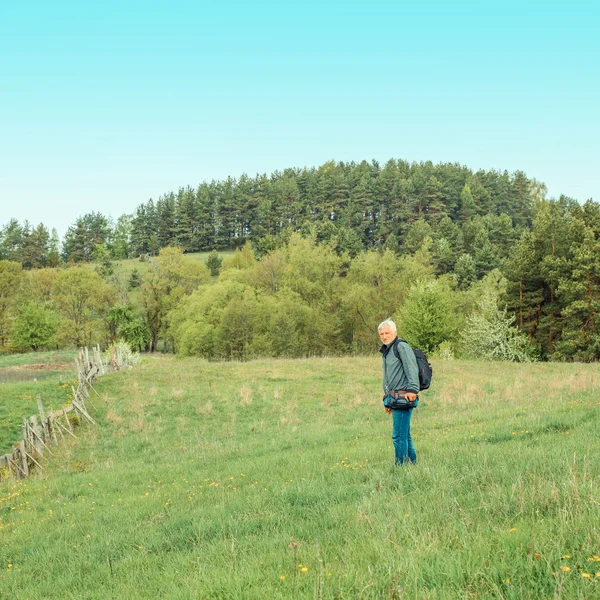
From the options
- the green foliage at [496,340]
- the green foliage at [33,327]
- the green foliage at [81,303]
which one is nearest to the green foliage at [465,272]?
the green foliage at [496,340]

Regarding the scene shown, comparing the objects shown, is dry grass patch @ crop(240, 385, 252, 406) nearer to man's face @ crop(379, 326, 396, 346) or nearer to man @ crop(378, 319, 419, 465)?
man @ crop(378, 319, 419, 465)

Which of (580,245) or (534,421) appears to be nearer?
(534,421)

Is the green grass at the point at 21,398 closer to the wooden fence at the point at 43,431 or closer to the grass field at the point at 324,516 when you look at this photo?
the wooden fence at the point at 43,431

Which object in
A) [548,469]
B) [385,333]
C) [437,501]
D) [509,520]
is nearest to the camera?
[509,520]

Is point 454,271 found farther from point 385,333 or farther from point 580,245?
point 385,333

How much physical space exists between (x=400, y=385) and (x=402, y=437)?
864 mm

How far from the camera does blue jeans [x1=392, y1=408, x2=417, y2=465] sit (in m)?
7.08

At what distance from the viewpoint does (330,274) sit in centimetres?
6431

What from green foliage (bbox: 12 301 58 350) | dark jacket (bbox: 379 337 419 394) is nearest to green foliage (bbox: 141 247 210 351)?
green foliage (bbox: 12 301 58 350)

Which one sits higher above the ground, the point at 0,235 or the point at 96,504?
the point at 0,235

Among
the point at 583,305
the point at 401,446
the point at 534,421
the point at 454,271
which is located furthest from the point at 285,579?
the point at 454,271

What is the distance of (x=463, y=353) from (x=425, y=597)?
4392 centimetres

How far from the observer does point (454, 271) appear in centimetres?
7706

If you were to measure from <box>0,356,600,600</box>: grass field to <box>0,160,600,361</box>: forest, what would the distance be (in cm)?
3279
